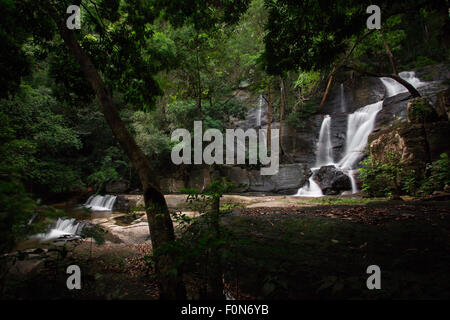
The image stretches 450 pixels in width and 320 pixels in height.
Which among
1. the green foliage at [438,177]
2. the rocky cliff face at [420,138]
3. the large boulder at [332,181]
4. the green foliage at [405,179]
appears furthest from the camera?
the large boulder at [332,181]

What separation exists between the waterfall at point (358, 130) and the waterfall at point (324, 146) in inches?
58.4

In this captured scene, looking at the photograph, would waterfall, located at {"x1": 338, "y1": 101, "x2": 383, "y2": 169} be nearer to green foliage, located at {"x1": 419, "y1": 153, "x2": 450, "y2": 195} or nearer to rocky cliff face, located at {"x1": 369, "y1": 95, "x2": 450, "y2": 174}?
rocky cliff face, located at {"x1": 369, "y1": 95, "x2": 450, "y2": 174}

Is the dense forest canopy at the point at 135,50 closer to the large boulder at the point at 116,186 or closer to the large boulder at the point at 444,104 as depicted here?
the large boulder at the point at 444,104

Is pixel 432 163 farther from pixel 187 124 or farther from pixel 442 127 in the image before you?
pixel 187 124

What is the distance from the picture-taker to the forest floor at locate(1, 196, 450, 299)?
70.5 inches

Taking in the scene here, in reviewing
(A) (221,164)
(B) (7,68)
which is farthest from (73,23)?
(A) (221,164)

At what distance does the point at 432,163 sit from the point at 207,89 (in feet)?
31.6

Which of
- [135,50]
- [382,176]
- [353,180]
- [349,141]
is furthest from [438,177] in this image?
[349,141]

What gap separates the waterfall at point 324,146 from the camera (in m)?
18.1

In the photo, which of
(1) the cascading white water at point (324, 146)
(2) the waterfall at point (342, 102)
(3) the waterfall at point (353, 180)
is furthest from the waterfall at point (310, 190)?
(2) the waterfall at point (342, 102)

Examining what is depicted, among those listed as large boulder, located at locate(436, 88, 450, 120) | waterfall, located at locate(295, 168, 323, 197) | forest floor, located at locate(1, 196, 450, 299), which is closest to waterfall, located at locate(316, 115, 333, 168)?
waterfall, located at locate(295, 168, 323, 197)

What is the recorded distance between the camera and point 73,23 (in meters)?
2.98

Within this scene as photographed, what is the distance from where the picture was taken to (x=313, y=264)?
96.4 inches

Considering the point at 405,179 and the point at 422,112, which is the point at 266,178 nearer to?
the point at 405,179
